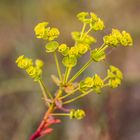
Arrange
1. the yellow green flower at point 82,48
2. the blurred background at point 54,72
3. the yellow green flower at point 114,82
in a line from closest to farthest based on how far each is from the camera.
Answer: the yellow green flower at point 82,48
the yellow green flower at point 114,82
the blurred background at point 54,72

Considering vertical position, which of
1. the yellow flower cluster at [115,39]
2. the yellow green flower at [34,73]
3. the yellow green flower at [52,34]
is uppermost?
the yellow green flower at [52,34]

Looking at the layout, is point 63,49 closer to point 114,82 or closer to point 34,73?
point 34,73

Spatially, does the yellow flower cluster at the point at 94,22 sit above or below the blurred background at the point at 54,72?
above

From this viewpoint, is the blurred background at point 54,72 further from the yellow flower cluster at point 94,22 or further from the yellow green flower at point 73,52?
the yellow green flower at point 73,52

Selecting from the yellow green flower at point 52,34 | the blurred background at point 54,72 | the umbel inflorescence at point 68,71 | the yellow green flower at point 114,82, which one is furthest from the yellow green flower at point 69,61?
the blurred background at point 54,72

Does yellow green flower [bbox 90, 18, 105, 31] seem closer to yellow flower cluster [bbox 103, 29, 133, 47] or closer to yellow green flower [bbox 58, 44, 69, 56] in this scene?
A: yellow flower cluster [bbox 103, 29, 133, 47]

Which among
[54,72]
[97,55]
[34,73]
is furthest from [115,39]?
[54,72]

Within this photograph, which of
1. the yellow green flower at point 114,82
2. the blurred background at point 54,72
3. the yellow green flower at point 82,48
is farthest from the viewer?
the blurred background at point 54,72

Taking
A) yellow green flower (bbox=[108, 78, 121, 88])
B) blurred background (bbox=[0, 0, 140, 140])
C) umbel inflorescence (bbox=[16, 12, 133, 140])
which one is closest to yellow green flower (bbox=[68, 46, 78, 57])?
umbel inflorescence (bbox=[16, 12, 133, 140])

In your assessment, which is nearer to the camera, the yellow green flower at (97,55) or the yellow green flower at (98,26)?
the yellow green flower at (97,55)
